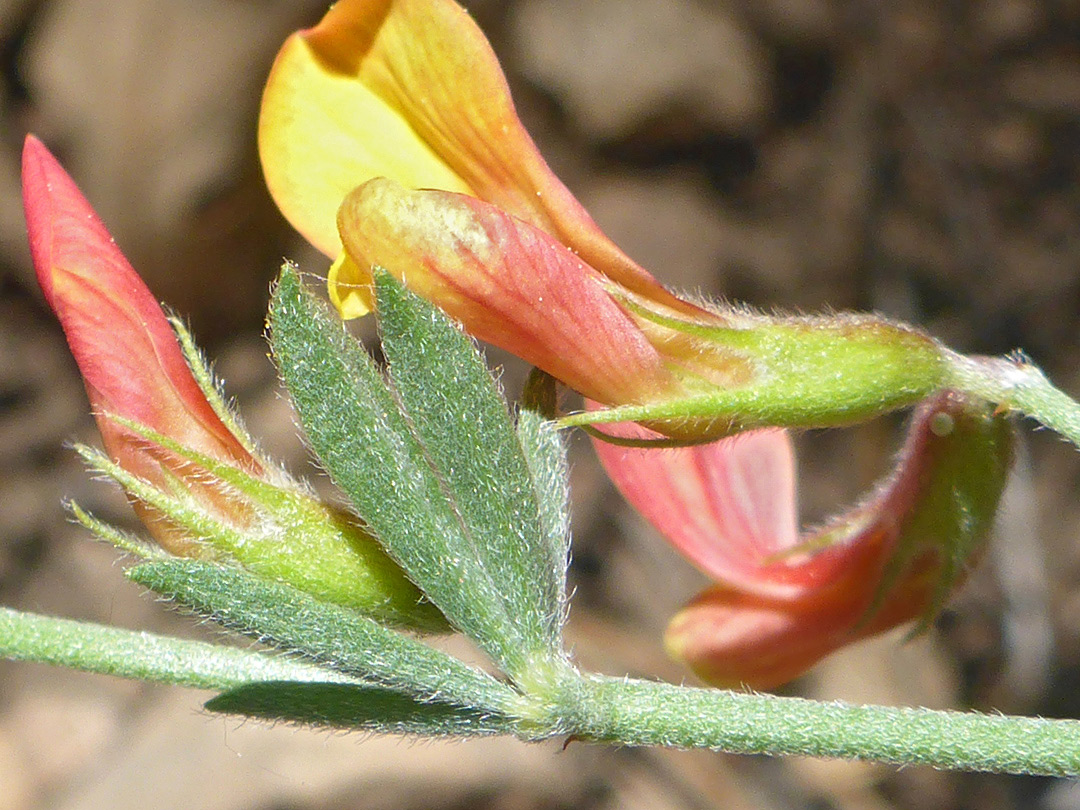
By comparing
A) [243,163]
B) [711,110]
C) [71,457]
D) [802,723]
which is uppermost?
[711,110]

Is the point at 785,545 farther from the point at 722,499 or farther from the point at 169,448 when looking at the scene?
the point at 169,448

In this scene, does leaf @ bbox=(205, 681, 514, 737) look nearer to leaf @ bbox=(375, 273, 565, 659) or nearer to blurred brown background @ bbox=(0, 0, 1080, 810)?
leaf @ bbox=(375, 273, 565, 659)

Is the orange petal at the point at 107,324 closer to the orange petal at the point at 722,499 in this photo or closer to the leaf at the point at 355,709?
the leaf at the point at 355,709

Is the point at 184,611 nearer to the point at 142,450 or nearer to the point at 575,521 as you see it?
the point at 142,450

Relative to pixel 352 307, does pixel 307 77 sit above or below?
above

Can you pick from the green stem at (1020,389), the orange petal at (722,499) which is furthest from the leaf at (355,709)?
the green stem at (1020,389)

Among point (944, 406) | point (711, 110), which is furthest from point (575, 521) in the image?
point (944, 406)
